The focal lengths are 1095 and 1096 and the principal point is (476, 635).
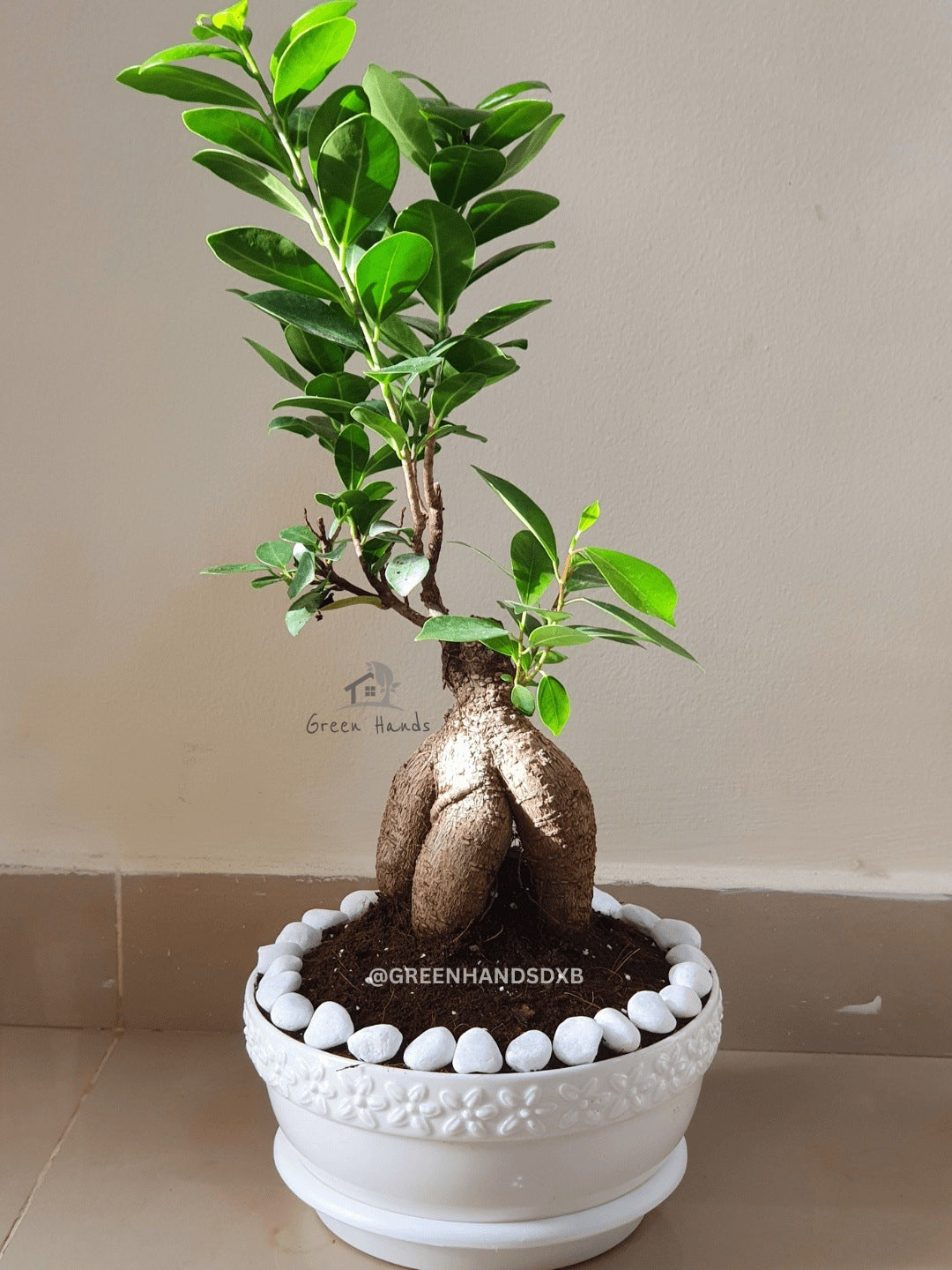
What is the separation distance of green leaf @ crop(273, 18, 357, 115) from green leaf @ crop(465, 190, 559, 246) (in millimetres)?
129

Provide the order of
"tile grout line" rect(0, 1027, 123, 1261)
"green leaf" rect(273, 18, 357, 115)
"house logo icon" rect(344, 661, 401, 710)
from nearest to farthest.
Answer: "green leaf" rect(273, 18, 357, 115), "tile grout line" rect(0, 1027, 123, 1261), "house logo icon" rect(344, 661, 401, 710)

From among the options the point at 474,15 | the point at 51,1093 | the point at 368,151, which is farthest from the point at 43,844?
the point at 474,15

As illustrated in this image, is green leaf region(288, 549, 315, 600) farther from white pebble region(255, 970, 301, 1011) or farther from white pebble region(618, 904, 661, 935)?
white pebble region(618, 904, 661, 935)

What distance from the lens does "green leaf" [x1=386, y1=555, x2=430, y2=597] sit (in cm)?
69

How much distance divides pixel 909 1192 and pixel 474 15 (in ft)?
3.60

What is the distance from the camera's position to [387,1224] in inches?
29.1

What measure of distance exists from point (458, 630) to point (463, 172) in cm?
29

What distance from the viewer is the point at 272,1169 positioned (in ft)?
3.02

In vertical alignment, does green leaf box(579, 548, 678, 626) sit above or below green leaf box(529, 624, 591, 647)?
above

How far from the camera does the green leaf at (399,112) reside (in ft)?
2.09

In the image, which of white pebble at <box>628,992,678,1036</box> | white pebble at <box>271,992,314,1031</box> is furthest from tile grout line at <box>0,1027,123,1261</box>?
white pebble at <box>628,992,678,1036</box>

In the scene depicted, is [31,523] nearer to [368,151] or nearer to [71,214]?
[71,214]

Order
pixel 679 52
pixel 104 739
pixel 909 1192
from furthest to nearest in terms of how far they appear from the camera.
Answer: pixel 104 739
pixel 679 52
pixel 909 1192

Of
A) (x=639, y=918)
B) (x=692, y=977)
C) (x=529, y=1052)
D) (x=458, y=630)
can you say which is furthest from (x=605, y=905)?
(x=458, y=630)
